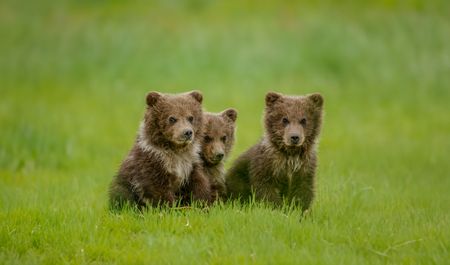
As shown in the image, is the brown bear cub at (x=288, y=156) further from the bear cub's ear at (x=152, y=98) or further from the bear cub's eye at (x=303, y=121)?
the bear cub's ear at (x=152, y=98)

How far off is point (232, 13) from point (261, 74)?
4.45 m

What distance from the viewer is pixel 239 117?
1728cm

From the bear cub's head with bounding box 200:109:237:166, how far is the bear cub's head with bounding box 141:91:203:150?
1.02 ft

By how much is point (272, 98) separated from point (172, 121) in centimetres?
128

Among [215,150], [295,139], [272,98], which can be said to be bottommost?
[215,150]

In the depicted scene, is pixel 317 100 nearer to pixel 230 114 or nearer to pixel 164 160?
pixel 230 114

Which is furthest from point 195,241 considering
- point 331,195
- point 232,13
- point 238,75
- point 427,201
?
point 232,13

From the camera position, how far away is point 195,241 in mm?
7883

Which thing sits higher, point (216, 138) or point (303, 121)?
point (303, 121)

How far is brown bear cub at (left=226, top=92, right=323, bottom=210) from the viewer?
907cm

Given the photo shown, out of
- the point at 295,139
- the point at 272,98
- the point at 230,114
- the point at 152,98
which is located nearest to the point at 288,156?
the point at 295,139

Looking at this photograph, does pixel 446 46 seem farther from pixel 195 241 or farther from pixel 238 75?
pixel 195 241

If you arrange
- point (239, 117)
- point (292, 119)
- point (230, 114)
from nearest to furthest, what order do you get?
1. point (292, 119)
2. point (230, 114)
3. point (239, 117)

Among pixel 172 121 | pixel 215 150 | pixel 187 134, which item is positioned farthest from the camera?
pixel 215 150
